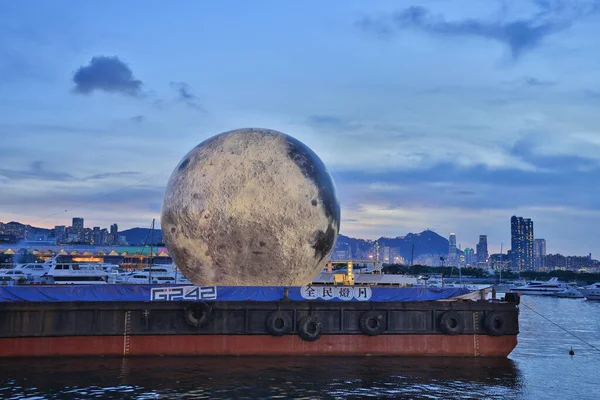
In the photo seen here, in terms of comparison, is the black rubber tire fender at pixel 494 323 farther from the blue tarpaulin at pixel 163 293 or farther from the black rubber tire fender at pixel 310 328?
the black rubber tire fender at pixel 310 328

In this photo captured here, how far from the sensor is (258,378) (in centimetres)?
2372

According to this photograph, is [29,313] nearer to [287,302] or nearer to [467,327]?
[287,302]

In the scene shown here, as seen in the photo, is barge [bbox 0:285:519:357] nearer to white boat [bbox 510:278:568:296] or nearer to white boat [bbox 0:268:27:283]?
white boat [bbox 0:268:27:283]

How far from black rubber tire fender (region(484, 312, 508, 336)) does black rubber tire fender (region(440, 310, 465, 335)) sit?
3.82 ft

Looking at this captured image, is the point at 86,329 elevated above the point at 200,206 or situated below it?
below

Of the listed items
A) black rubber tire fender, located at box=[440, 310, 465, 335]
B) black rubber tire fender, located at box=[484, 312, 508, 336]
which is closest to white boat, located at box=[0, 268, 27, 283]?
black rubber tire fender, located at box=[440, 310, 465, 335]

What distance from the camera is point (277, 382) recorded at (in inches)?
911

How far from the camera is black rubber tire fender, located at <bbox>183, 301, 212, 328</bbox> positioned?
91.6 feet

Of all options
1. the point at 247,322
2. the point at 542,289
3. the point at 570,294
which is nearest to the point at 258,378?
the point at 247,322

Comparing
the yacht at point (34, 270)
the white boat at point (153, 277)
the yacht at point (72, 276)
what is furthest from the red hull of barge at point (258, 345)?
the yacht at point (34, 270)

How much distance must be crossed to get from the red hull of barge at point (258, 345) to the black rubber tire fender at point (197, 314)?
0.68 metres

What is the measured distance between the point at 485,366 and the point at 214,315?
12.4m

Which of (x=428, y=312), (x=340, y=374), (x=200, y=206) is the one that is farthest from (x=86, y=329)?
(x=428, y=312)

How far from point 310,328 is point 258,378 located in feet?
17.8
